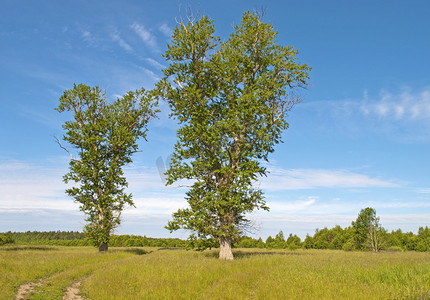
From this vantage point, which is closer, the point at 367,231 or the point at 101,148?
the point at 101,148

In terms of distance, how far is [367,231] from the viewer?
54.7m

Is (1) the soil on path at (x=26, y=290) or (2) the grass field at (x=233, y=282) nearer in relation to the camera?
(2) the grass field at (x=233, y=282)

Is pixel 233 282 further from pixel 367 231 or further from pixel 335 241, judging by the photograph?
pixel 335 241

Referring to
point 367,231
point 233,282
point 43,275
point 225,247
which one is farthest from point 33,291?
point 367,231

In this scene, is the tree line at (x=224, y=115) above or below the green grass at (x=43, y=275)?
above

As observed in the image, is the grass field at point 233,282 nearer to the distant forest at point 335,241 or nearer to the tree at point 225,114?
the tree at point 225,114

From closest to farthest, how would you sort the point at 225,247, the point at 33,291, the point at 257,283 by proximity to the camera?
1. the point at 257,283
2. the point at 33,291
3. the point at 225,247

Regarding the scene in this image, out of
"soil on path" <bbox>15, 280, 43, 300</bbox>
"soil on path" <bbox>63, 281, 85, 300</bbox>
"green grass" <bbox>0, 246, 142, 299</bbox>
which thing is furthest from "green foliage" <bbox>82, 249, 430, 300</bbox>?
"soil on path" <bbox>15, 280, 43, 300</bbox>

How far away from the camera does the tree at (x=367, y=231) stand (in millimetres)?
52531

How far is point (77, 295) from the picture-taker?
12703mm

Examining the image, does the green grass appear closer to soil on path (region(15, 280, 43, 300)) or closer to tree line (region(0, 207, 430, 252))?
soil on path (region(15, 280, 43, 300))

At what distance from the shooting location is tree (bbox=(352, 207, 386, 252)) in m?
52.5

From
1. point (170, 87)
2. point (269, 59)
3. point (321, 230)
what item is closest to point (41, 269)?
point (170, 87)

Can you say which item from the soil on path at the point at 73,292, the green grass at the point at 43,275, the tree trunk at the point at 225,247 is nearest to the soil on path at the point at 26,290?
the green grass at the point at 43,275
